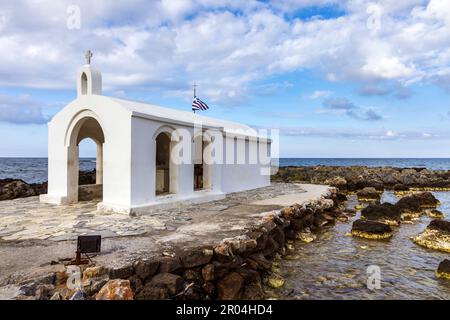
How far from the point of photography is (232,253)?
7461 mm

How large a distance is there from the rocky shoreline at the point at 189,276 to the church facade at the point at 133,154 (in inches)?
165

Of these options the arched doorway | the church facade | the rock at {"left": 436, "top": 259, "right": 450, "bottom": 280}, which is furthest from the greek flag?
the rock at {"left": 436, "top": 259, "right": 450, "bottom": 280}

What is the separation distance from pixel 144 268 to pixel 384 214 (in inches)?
483

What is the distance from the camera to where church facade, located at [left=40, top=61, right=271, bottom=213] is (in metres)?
11.0

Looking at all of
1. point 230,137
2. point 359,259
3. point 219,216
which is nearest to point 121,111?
point 219,216

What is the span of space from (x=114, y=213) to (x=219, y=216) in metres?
3.26

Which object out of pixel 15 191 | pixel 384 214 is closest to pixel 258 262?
pixel 384 214

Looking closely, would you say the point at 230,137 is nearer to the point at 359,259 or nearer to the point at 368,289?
the point at 359,259

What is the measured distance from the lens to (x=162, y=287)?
19.1 feet

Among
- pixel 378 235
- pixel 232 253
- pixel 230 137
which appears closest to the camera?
pixel 232 253

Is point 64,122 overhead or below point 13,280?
overhead

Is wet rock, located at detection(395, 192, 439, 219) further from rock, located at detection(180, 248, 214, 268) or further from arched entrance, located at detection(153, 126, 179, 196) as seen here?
rock, located at detection(180, 248, 214, 268)

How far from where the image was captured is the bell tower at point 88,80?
12172mm

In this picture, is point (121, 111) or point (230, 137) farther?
point (230, 137)
